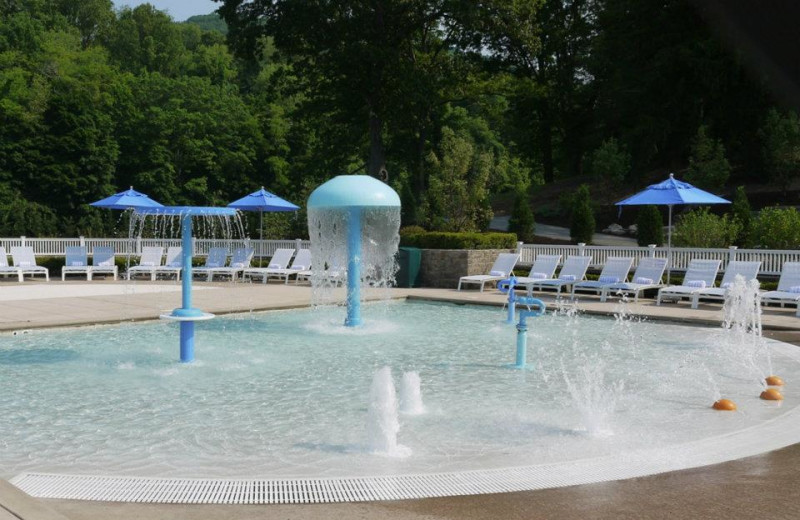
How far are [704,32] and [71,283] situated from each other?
3313 centimetres

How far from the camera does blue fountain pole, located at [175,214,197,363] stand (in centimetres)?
925

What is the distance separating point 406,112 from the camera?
3266 centimetres

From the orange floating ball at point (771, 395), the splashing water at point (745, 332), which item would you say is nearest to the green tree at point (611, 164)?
the splashing water at point (745, 332)

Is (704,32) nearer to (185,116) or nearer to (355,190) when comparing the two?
(185,116)

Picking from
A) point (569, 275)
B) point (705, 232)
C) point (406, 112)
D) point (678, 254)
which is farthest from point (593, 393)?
point (406, 112)

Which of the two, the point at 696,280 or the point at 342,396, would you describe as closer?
the point at 342,396

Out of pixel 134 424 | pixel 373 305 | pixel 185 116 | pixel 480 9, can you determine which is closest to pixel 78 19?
pixel 185 116

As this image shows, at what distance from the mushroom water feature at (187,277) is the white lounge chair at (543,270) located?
991cm

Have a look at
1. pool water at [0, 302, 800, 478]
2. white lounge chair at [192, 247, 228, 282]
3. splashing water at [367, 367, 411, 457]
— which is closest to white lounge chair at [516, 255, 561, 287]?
pool water at [0, 302, 800, 478]

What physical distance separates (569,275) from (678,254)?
3000 mm

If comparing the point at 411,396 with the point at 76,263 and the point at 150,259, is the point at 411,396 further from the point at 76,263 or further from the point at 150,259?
the point at 76,263

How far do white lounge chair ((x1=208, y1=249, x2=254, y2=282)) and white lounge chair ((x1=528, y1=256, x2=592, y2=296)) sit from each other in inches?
338

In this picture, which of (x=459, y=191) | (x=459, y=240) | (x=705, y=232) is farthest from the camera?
(x=459, y=191)

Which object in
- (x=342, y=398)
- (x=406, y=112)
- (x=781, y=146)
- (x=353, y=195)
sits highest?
(x=406, y=112)
